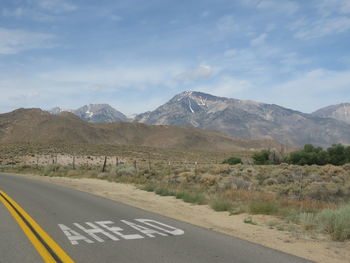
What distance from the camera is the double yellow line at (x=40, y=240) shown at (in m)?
6.86

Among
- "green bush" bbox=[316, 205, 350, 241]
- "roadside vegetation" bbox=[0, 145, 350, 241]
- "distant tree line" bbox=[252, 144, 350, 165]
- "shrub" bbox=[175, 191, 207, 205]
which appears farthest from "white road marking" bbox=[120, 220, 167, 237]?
"distant tree line" bbox=[252, 144, 350, 165]

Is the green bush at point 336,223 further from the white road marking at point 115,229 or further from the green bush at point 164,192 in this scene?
the green bush at point 164,192

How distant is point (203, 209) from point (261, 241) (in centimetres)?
519

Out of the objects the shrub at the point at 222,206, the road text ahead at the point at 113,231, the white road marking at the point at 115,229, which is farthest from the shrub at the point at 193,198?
the white road marking at the point at 115,229

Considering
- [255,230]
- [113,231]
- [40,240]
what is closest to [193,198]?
[255,230]

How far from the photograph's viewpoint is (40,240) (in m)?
8.14

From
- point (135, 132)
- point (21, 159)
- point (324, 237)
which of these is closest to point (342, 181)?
point (324, 237)

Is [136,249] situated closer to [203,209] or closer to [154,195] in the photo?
[203,209]

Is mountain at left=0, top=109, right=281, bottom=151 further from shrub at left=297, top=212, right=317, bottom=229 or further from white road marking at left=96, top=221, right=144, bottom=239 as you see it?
shrub at left=297, top=212, right=317, bottom=229

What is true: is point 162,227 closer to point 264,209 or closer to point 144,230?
point 144,230

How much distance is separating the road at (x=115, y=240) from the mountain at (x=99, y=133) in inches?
4568

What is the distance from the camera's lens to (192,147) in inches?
6403

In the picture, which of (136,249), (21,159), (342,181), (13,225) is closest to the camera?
(136,249)

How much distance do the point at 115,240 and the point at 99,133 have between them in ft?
493
